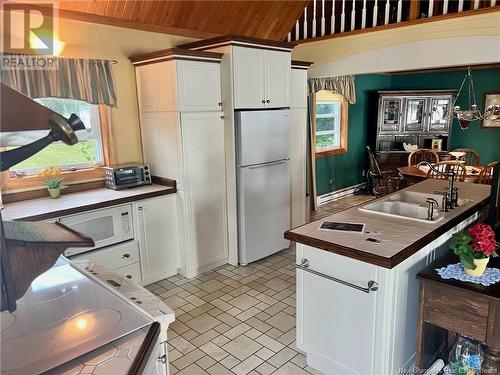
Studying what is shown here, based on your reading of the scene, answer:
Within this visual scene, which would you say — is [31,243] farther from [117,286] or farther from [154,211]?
[154,211]

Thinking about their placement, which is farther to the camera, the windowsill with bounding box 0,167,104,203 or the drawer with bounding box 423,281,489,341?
the windowsill with bounding box 0,167,104,203

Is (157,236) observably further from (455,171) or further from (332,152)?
(332,152)

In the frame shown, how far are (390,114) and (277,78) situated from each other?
378 centimetres

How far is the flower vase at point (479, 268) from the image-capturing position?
1855mm

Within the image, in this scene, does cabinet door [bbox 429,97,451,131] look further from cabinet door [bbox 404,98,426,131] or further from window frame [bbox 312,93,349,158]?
window frame [bbox 312,93,349,158]

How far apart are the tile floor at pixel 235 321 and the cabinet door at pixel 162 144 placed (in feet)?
3.36

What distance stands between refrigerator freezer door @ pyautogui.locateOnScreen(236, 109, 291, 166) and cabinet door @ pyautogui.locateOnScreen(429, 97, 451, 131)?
13.1ft

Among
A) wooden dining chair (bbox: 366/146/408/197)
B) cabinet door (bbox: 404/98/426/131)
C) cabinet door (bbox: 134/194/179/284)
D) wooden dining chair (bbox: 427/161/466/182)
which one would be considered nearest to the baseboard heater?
wooden dining chair (bbox: 366/146/408/197)

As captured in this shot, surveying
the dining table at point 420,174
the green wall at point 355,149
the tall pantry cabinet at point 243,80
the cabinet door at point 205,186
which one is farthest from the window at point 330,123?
the cabinet door at point 205,186

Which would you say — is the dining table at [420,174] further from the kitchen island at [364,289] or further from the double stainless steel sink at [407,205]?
the kitchen island at [364,289]

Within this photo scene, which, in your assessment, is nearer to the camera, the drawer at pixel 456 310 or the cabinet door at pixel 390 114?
the drawer at pixel 456 310

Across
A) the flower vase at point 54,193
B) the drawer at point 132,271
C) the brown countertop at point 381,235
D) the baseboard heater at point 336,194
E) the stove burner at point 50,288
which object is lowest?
the baseboard heater at point 336,194

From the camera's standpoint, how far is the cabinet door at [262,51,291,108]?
12.6ft

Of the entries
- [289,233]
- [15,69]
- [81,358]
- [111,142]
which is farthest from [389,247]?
[15,69]
